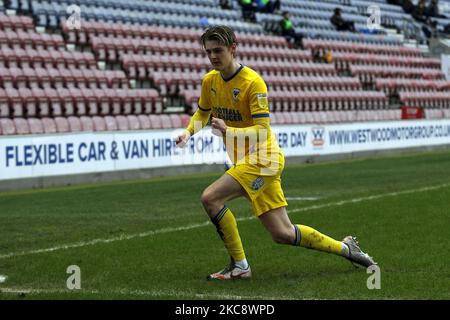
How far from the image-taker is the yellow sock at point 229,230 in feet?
25.3

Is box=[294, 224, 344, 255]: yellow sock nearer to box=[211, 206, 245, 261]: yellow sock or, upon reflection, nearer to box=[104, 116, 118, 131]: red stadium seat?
box=[211, 206, 245, 261]: yellow sock

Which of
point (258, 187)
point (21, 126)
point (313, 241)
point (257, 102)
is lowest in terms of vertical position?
point (21, 126)

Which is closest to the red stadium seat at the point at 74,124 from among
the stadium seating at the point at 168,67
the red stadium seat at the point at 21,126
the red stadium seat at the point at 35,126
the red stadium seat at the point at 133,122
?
the stadium seating at the point at 168,67

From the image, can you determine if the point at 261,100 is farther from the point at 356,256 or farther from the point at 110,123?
the point at 110,123

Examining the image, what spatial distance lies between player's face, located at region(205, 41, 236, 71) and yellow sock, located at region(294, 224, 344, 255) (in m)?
1.50

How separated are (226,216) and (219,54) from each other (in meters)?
1.37

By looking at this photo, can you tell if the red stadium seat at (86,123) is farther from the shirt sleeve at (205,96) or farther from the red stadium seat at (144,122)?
the shirt sleeve at (205,96)

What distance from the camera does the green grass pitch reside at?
7.18 m

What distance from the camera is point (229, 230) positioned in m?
7.75

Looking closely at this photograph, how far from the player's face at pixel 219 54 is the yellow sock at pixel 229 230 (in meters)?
1.23

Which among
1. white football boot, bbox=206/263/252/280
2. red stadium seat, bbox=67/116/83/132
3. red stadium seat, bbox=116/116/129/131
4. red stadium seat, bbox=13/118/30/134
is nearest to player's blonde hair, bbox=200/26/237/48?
white football boot, bbox=206/263/252/280

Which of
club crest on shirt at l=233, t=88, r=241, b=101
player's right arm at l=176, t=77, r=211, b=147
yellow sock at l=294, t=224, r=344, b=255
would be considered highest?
club crest on shirt at l=233, t=88, r=241, b=101

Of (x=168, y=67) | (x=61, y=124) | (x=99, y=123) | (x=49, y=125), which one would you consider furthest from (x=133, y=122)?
(x=168, y=67)
